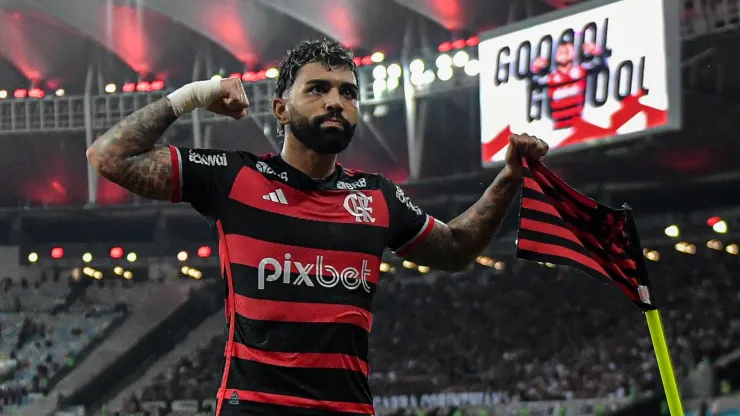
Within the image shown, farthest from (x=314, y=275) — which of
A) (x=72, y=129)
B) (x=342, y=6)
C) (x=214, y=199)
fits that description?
(x=72, y=129)

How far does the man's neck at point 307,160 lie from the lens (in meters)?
3.40

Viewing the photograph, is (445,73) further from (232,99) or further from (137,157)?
(137,157)

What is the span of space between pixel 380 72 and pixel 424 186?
3027 mm

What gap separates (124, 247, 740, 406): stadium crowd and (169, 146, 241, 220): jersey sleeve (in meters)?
16.2

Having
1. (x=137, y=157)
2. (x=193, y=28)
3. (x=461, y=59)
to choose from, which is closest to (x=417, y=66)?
(x=461, y=59)

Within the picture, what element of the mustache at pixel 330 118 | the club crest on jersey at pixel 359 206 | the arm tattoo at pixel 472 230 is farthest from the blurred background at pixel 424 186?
the mustache at pixel 330 118

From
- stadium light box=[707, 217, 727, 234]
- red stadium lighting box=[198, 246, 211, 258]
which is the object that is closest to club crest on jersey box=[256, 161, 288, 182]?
stadium light box=[707, 217, 727, 234]

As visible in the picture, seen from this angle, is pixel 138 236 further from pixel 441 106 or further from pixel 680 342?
pixel 680 342

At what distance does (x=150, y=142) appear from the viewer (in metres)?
3.23

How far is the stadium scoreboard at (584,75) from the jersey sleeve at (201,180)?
611 inches

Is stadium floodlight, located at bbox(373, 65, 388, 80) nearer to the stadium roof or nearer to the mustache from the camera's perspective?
the stadium roof

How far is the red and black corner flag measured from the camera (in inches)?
136

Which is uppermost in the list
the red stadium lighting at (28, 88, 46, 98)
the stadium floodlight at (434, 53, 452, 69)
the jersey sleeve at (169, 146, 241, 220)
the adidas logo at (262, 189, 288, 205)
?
the red stadium lighting at (28, 88, 46, 98)

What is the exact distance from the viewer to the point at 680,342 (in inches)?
780
